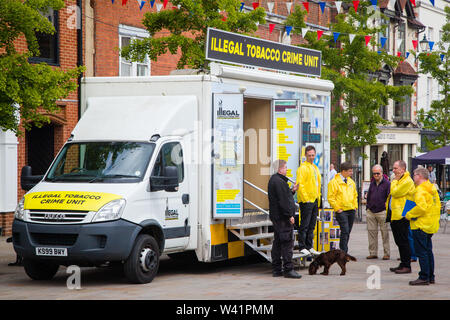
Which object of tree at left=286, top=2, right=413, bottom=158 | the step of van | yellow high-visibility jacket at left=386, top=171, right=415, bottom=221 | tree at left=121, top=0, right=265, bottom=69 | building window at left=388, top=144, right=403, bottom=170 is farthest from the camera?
building window at left=388, top=144, right=403, bottom=170

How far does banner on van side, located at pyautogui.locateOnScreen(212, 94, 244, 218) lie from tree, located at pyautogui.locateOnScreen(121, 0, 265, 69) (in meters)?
7.50

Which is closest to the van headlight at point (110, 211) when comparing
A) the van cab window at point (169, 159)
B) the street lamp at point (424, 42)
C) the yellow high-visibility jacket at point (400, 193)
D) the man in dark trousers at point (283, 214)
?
the van cab window at point (169, 159)

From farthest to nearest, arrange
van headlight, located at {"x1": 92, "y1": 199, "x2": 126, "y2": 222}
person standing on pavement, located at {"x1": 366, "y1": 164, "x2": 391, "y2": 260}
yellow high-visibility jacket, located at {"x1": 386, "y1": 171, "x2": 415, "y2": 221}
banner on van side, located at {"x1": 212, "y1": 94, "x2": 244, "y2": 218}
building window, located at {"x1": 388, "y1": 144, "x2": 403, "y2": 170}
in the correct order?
1. building window, located at {"x1": 388, "y1": 144, "x2": 403, "y2": 170}
2. person standing on pavement, located at {"x1": 366, "y1": 164, "x2": 391, "y2": 260}
3. yellow high-visibility jacket, located at {"x1": 386, "y1": 171, "x2": 415, "y2": 221}
4. banner on van side, located at {"x1": 212, "y1": 94, "x2": 244, "y2": 218}
5. van headlight, located at {"x1": 92, "y1": 199, "x2": 126, "y2": 222}

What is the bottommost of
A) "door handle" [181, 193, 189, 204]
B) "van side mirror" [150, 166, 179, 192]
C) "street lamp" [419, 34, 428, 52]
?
"door handle" [181, 193, 189, 204]

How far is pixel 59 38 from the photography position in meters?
21.0

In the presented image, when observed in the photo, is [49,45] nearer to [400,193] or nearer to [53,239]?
[53,239]

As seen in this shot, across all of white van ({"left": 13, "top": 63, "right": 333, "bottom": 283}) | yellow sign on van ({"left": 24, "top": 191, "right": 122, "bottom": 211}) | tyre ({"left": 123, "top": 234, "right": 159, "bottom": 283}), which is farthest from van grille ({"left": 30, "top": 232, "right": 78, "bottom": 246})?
tyre ({"left": 123, "top": 234, "right": 159, "bottom": 283})

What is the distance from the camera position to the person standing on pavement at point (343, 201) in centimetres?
1470

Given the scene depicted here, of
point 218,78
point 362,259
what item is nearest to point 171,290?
point 218,78

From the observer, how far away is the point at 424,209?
37.3 feet

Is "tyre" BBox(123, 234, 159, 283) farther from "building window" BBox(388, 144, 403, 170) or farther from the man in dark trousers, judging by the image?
"building window" BBox(388, 144, 403, 170)

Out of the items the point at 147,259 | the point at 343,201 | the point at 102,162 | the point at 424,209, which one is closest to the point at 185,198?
the point at 147,259

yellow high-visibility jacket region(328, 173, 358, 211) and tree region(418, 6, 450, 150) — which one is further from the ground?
tree region(418, 6, 450, 150)

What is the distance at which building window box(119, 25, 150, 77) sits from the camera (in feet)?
78.1
